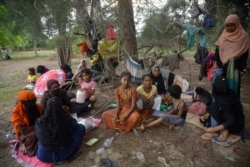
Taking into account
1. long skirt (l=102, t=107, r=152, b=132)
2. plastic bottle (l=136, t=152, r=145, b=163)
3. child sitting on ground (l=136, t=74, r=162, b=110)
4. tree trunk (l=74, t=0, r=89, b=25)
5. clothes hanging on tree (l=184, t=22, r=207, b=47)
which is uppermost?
tree trunk (l=74, t=0, r=89, b=25)

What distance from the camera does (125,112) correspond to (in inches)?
131

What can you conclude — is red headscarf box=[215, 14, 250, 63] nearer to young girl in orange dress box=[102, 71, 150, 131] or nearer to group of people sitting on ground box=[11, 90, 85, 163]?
young girl in orange dress box=[102, 71, 150, 131]

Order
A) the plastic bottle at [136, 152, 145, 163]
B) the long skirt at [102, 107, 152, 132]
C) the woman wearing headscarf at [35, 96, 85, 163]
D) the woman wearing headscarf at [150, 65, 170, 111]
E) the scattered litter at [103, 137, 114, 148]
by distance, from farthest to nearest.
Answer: the woman wearing headscarf at [150, 65, 170, 111]
the long skirt at [102, 107, 152, 132]
the scattered litter at [103, 137, 114, 148]
the plastic bottle at [136, 152, 145, 163]
the woman wearing headscarf at [35, 96, 85, 163]

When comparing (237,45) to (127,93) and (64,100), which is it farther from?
(64,100)

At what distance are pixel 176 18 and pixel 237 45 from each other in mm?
2459

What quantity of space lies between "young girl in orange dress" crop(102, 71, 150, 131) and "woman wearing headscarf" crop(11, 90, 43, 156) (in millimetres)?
1053

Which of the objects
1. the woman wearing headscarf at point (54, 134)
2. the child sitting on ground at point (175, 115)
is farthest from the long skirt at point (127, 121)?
the woman wearing headscarf at point (54, 134)

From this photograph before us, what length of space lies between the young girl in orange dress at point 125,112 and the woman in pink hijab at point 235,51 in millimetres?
1433

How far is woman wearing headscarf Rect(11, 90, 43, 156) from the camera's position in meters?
2.78

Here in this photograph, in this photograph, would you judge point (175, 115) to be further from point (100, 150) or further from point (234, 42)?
point (234, 42)

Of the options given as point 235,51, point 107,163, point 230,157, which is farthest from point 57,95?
point 235,51

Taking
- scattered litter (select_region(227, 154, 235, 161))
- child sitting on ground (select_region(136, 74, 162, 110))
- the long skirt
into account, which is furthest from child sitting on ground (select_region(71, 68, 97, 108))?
scattered litter (select_region(227, 154, 235, 161))

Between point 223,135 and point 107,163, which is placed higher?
point 223,135

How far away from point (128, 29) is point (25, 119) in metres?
2.84
